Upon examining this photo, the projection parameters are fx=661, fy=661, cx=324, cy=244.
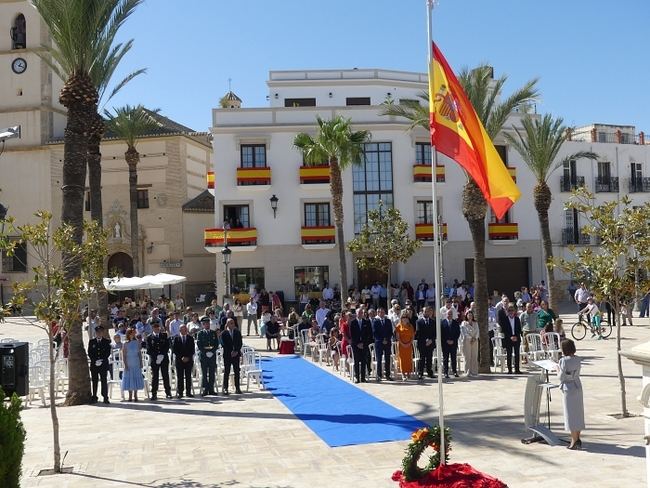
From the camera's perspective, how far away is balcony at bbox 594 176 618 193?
40.7 metres

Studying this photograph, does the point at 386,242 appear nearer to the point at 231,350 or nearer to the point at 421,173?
the point at 421,173

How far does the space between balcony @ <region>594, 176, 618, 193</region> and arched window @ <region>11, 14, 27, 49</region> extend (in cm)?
3847

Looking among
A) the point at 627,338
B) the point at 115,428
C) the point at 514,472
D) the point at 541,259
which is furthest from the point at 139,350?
the point at 541,259

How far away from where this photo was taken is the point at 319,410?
43.6 feet

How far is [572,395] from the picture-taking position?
9.83 metres

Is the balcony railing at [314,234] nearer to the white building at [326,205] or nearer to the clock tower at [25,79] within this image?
the white building at [326,205]

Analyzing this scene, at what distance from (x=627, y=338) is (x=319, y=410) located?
45.0ft

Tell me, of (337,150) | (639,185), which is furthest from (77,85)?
(639,185)

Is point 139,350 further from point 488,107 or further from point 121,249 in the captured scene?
point 121,249

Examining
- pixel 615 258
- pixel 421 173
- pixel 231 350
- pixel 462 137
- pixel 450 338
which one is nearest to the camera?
pixel 462 137

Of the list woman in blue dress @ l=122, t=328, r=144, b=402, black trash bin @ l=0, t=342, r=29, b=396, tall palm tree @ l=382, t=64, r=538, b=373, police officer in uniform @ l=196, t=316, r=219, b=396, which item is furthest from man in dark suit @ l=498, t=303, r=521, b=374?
black trash bin @ l=0, t=342, r=29, b=396

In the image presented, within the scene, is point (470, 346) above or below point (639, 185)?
below

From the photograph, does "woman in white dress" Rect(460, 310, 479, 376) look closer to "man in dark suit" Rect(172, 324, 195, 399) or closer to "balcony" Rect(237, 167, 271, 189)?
"man in dark suit" Rect(172, 324, 195, 399)

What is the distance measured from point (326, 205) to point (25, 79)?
23.7 meters
